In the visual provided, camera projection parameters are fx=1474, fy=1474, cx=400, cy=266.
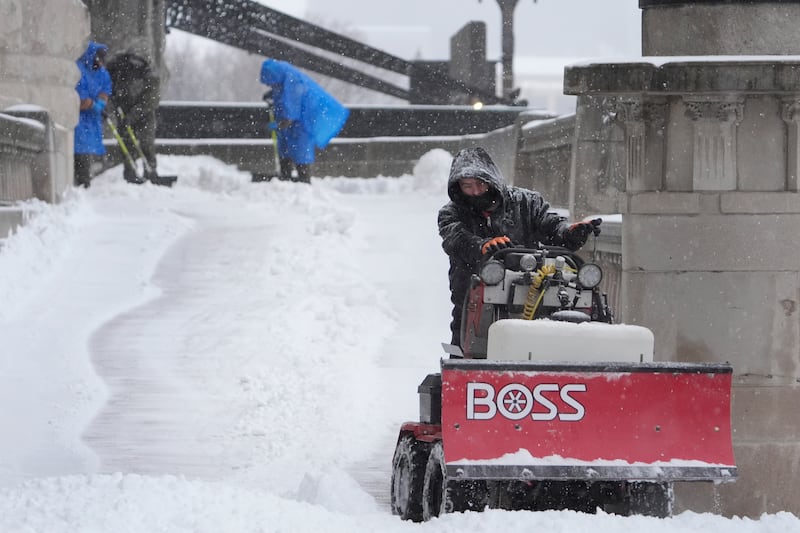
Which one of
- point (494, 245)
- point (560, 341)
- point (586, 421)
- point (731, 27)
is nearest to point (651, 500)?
point (586, 421)

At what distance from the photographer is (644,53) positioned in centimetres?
974

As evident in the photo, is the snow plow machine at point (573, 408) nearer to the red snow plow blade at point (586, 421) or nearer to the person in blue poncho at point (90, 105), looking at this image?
the red snow plow blade at point (586, 421)

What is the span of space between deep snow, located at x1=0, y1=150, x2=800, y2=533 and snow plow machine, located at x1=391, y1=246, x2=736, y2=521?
0.27 meters

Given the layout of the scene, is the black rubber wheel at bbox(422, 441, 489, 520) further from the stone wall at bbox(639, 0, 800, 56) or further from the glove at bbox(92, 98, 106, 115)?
the glove at bbox(92, 98, 106, 115)

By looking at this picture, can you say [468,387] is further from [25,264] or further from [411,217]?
[411,217]

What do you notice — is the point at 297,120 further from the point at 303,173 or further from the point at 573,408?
the point at 573,408

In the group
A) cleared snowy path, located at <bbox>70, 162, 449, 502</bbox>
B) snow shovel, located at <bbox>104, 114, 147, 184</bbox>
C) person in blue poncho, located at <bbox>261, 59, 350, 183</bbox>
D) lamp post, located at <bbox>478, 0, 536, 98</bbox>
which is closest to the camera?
cleared snowy path, located at <bbox>70, 162, 449, 502</bbox>

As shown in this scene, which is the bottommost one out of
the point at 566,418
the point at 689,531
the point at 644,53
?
the point at 689,531

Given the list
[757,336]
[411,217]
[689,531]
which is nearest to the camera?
[689,531]

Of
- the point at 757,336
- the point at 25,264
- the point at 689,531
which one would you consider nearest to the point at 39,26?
the point at 25,264

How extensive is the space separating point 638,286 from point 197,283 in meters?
5.71

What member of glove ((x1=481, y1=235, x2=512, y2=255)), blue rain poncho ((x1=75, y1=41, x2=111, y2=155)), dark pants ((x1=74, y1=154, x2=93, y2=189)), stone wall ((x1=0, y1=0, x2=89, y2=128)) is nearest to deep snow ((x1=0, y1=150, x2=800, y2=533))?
stone wall ((x1=0, y1=0, x2=89, y2=128))

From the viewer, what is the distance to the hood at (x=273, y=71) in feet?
69.6

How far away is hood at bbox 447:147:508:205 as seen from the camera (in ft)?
24.1
